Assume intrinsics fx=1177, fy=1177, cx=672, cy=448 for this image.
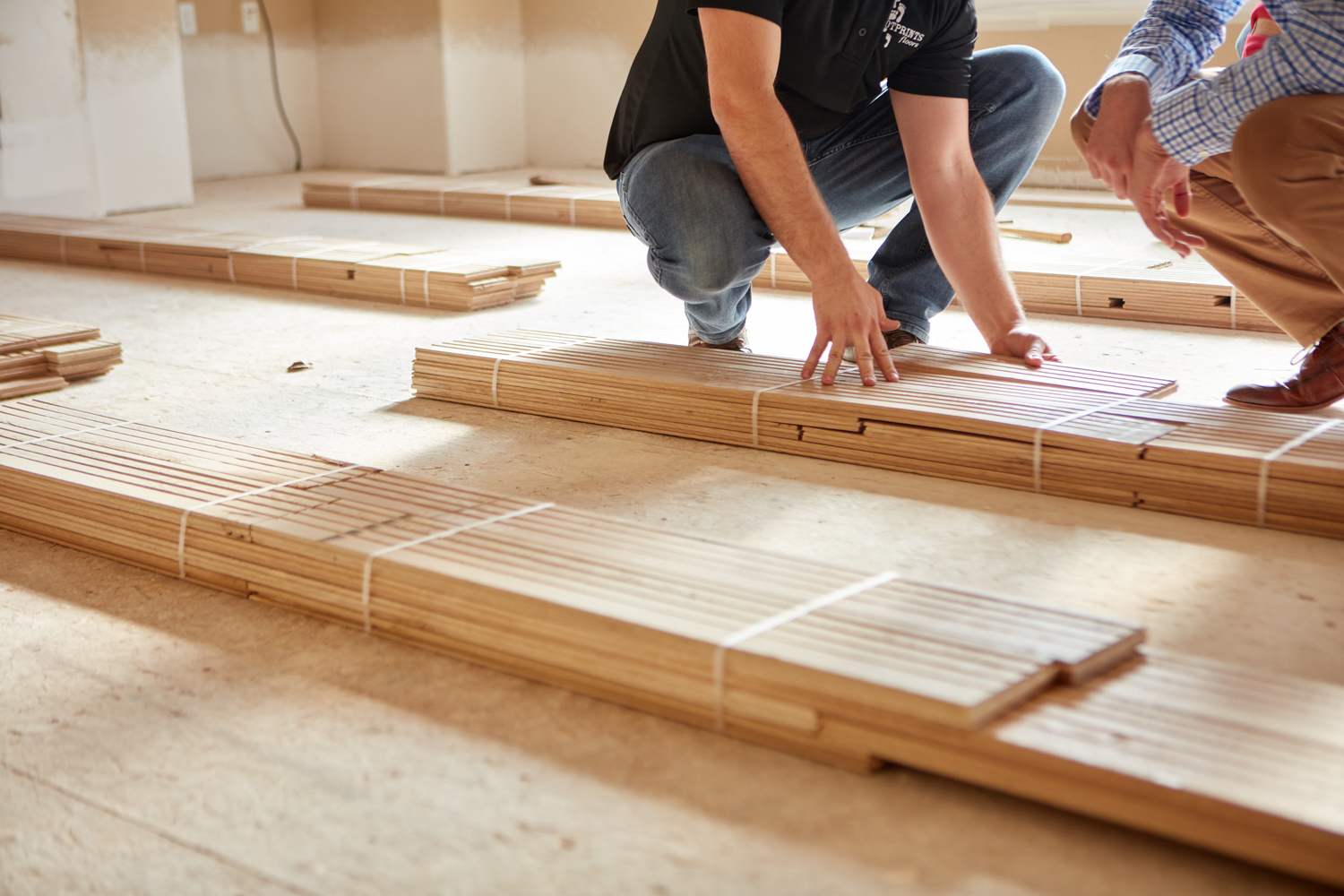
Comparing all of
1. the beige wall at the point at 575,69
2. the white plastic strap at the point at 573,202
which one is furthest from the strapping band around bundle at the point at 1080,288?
the beige wall at the point at 575,69

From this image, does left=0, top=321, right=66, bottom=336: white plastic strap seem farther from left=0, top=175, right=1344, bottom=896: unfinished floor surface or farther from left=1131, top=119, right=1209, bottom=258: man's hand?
left=1131, top=119, right=1209, bottom=258: man's hand

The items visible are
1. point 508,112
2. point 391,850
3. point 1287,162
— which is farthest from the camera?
point 508,112

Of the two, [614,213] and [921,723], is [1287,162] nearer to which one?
[921,723]

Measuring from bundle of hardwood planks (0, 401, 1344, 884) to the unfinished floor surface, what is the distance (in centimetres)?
4

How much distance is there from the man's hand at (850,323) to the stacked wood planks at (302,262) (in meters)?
1.66

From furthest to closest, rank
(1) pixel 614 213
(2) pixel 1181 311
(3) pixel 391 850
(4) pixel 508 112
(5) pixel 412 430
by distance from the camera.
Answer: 1. (4) pixel 508 112
2. (1) pixel 614 213
3. (2) pixel 1181 311
4. (5) pixel 412 430
5. (3) pixel 391 850

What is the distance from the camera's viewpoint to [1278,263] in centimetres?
208

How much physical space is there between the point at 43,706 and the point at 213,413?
1185 mm

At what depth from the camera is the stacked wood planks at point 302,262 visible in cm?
343

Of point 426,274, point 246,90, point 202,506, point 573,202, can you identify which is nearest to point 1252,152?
point 202,506

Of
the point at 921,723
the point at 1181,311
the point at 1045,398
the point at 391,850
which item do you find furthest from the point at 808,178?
the point at 1181,311

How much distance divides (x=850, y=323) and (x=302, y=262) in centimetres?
234

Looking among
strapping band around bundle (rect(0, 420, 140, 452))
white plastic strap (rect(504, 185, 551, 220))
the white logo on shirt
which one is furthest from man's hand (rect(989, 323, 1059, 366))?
white plastic strap (rect(504, 185, 551, 220))

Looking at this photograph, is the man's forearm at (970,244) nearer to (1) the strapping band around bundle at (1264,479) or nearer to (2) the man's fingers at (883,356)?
(2) the man's fingers at (883,356)
